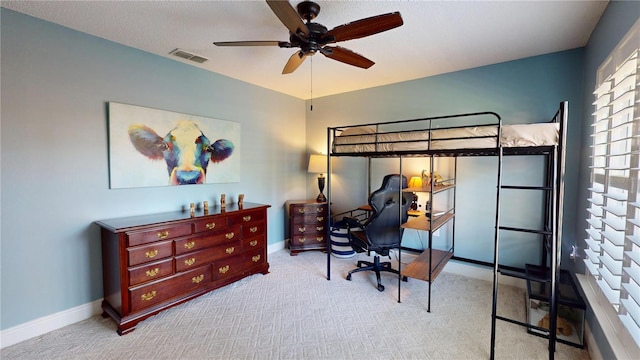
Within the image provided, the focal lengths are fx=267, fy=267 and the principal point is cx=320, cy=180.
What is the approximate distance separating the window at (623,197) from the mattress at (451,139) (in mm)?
348

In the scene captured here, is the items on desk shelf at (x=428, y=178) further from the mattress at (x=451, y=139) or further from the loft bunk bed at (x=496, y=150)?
the mattress at (x=451, y=139)

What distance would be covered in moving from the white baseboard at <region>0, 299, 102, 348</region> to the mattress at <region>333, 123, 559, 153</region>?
2.88 meters

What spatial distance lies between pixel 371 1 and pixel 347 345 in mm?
2601

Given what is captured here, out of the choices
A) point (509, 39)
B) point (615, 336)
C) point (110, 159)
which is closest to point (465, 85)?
point (509, 39)

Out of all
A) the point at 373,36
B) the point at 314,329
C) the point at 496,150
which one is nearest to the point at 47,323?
the point at 314,329

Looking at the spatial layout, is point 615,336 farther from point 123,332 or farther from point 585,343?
point 123,332

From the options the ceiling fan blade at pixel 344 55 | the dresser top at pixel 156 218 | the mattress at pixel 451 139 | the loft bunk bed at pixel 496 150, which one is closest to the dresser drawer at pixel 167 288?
the dresser top at pixel 156 218

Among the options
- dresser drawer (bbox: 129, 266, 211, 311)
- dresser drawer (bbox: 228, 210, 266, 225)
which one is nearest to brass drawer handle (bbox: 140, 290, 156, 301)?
dresser drawer (bbox: 129, 266, 211, 311)

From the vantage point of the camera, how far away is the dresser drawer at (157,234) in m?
2.30

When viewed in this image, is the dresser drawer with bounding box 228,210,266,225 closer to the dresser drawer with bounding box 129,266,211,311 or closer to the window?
the dresser drawer with bounding box 129,266,211,311

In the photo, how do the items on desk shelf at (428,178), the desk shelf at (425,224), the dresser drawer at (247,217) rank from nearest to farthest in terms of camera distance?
the desk shelf at (425,224) → the dresser drawer at (247,217) → the items on desk shelf at (428,178)

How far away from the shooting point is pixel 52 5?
6.54 feet

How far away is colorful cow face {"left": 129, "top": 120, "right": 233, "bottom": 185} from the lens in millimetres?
2773

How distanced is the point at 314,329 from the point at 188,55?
3.01 meters
